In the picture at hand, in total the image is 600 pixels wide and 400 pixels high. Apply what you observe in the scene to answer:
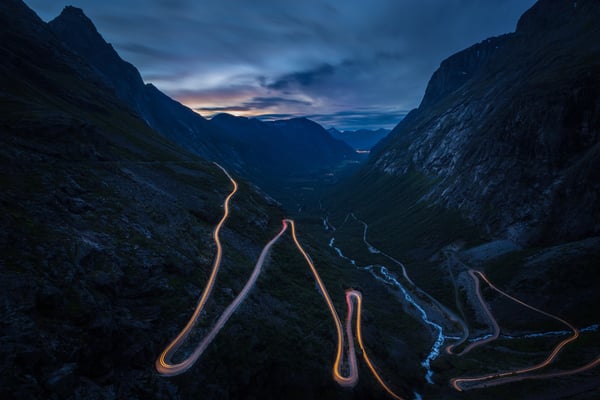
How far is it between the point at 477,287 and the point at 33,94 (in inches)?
6379

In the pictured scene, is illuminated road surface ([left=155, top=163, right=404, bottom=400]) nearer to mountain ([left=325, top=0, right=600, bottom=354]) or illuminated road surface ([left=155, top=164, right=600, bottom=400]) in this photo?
illuminated road surface ([left=155, top=164, right=600, bottom=400])

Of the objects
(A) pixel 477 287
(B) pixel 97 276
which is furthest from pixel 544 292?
(B) pixel 97 276

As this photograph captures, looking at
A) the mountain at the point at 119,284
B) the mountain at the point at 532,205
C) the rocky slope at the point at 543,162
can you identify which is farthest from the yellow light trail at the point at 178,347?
the rocky slope at the point at 543,162

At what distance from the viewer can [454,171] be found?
16750 centimetres

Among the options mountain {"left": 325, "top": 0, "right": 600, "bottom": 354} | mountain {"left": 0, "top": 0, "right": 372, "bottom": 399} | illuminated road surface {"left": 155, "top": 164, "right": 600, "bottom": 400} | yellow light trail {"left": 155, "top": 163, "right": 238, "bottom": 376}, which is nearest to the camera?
mountain {"left": 0, "top": 0, "right": 372, "bottom": 399}

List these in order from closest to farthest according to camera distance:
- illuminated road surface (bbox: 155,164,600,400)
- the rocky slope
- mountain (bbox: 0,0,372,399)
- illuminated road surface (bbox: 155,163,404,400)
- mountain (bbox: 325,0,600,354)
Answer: mountain (bbox: 0,0,372,399)
illuminated road surface (bbox: 155,163,404,400)
illuminated road surface (bbox: 155,164,600,400)
mountain (bbox: 325,0,600,354)
the rocky slope

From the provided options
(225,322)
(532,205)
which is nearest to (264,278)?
(225,322)

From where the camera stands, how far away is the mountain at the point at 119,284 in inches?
1000

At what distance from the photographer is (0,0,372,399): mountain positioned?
1000 inches

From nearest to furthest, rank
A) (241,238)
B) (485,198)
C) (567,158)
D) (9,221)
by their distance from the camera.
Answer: (9,221) → (241,238) → (567,158) → (485,198)

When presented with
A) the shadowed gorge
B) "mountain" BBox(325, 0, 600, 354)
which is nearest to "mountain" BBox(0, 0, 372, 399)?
the shadowed gorge

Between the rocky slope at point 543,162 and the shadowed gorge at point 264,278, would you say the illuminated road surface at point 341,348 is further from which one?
the rocky slope at point 543,162

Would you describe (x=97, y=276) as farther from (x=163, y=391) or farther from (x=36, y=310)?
(x=163, y=391)

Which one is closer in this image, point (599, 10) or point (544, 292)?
point (544, 292)
